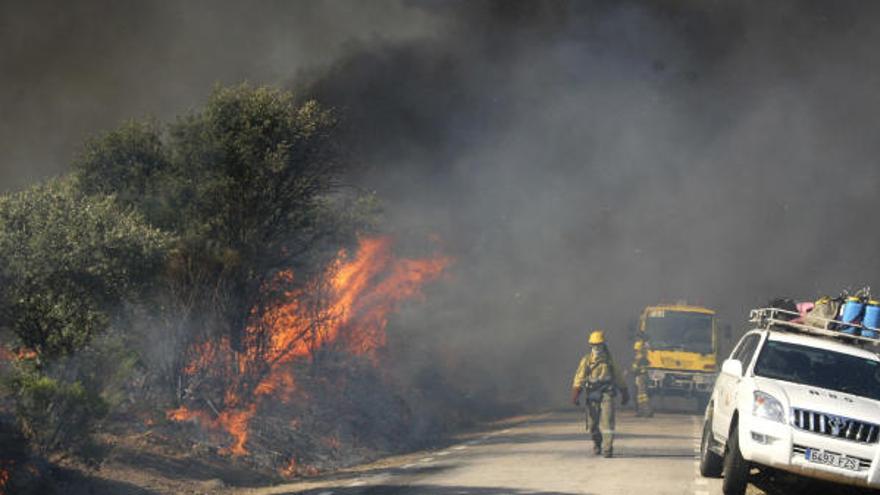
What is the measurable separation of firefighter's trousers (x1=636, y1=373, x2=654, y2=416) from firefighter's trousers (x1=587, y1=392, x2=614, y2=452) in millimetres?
10892

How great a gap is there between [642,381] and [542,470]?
1467cm

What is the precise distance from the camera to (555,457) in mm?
17938

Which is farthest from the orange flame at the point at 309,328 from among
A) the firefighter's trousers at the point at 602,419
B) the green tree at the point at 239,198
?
the firefighter's trousers at the point at 602,419

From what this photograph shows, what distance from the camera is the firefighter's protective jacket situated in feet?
60.0

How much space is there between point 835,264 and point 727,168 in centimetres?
728

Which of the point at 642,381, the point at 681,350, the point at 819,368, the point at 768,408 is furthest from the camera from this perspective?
the point at 681,350

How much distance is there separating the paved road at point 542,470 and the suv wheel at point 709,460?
142mm

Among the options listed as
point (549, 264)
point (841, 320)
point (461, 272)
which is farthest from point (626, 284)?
point (841, 320)

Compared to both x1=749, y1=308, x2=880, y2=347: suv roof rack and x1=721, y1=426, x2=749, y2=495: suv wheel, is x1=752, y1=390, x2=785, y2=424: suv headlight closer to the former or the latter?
x1=721, y1=426, x2=749, y2=495: suv wheel

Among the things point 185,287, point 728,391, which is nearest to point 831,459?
point 728,391

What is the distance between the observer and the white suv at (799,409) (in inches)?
459

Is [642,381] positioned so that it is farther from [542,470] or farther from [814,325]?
[814,325]

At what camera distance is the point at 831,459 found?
11625 millimetres

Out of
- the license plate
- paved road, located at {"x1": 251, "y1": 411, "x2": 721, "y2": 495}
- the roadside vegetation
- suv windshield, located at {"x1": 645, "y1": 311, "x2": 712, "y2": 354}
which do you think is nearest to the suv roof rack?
the license plate
